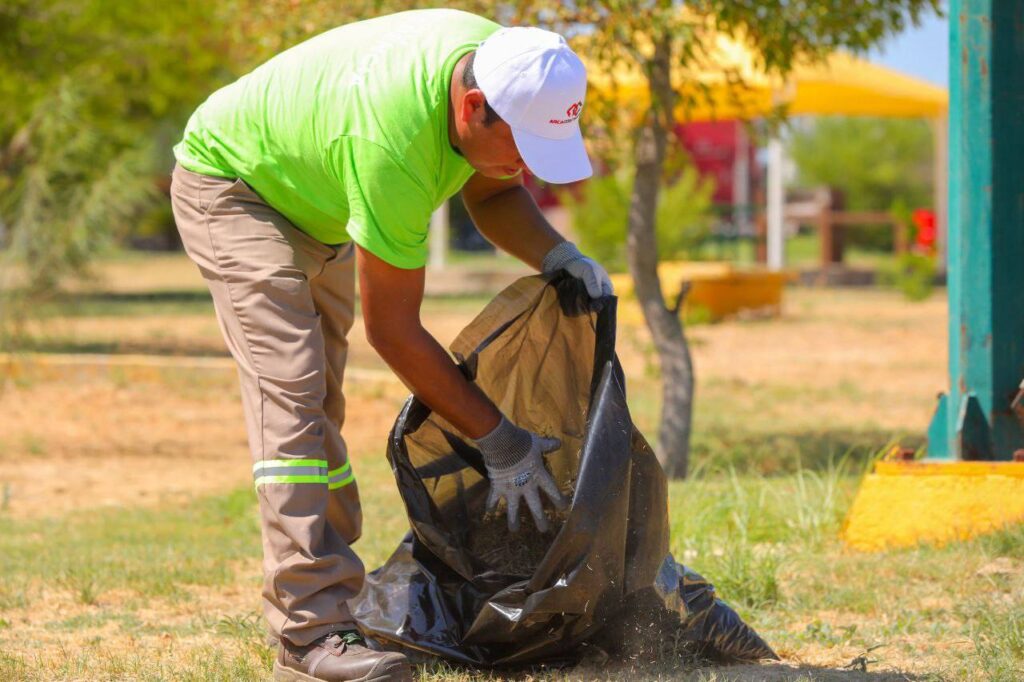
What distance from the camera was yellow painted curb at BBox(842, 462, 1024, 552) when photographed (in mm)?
4355

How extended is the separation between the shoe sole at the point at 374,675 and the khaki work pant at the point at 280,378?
81mm

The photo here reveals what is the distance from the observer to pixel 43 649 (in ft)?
11.8

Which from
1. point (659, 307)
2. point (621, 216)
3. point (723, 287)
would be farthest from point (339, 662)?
point (723, 287)

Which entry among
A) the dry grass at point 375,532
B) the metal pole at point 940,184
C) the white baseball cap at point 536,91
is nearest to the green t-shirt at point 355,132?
the white baseball cap at point 536,91

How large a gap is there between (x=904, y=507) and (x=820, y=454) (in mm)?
2697

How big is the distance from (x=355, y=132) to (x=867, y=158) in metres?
33.4

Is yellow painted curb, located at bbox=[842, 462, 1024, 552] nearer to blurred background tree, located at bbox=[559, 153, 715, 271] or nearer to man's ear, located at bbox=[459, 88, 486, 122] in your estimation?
man's ear, located at bbox=[459, 88, 486, 122]

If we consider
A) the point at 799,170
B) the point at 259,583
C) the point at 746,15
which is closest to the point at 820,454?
the point at 746,15

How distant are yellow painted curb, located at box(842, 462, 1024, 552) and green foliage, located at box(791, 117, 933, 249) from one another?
97.9 feet

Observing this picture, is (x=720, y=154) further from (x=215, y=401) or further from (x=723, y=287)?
(x=215, y=401)

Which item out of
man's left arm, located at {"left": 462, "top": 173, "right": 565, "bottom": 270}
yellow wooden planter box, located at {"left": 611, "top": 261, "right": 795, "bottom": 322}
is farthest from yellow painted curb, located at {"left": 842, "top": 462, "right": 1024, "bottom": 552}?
yellow wooden planter box, located at {"left": 611, "top": 261, "right": 795, "bottom": 322}

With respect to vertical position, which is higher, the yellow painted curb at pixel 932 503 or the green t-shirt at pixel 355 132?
the green t-shirt at pixel 355 132

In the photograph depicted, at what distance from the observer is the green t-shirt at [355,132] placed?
9.62 feet

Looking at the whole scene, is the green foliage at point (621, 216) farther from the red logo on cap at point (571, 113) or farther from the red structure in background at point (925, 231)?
the red logo on cap at point (571, 113)
